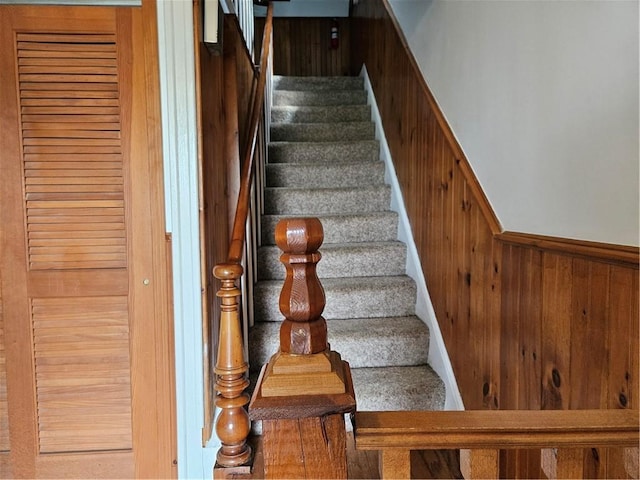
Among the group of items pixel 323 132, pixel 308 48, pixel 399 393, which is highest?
pixel 308 48

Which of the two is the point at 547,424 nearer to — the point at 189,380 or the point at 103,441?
the point at 189,380

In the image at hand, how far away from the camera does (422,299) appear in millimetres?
2238

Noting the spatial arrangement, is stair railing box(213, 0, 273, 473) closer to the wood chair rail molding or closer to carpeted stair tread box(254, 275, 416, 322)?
carpeted stair tread box(254, 275, 416, 322)

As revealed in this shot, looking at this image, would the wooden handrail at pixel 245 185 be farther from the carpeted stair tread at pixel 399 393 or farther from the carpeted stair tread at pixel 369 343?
the carpeted stair tread at pixel 399 393

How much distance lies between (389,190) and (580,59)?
5.92 feet

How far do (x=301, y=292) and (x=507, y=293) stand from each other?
3.33 feet

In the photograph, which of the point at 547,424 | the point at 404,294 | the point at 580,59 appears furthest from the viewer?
the point at 404,294

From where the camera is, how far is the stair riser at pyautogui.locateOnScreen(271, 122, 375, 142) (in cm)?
341

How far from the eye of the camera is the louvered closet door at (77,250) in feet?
4.99

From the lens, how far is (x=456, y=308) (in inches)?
72.5

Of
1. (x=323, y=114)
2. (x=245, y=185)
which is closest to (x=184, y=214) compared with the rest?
(x=245, y=185)

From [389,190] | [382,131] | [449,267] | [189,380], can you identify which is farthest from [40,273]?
[382,131]

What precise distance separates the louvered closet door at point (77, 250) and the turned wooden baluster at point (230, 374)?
25 centimetres

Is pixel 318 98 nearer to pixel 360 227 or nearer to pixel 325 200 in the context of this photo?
pixel 325 200
